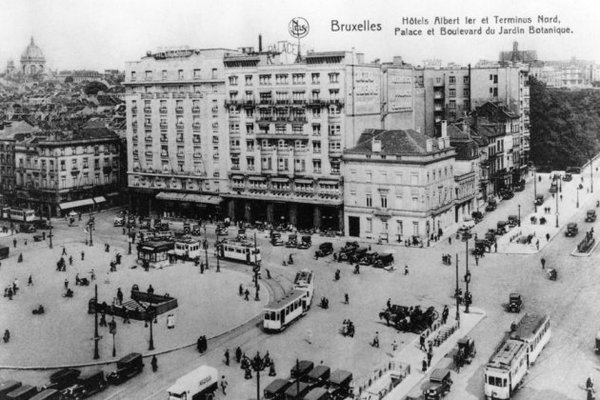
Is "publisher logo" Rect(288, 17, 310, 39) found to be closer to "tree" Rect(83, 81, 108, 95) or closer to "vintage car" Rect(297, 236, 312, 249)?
"vintage car" Rect(297, 236, 312, 249)

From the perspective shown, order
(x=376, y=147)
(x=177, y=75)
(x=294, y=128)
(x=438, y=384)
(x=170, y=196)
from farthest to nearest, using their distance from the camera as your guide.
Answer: (x=170, y=196)
(x=177, y=75)
(x=294, y=128)
(x=376, y=147)
(x=438, y=384)

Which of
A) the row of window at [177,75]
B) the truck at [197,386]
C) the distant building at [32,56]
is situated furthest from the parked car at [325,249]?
the truck at [197,386]

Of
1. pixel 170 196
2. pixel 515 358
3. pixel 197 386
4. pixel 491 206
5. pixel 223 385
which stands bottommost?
pixel 223 385

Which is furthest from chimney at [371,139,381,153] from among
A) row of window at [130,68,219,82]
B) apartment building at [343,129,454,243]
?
row of window at [130,68,219,82]

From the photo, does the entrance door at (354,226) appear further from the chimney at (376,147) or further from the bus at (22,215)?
the bus at (22,215)

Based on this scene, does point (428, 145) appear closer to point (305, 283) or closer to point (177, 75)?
point (305, 283)

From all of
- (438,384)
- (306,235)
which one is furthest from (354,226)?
(438,384)
